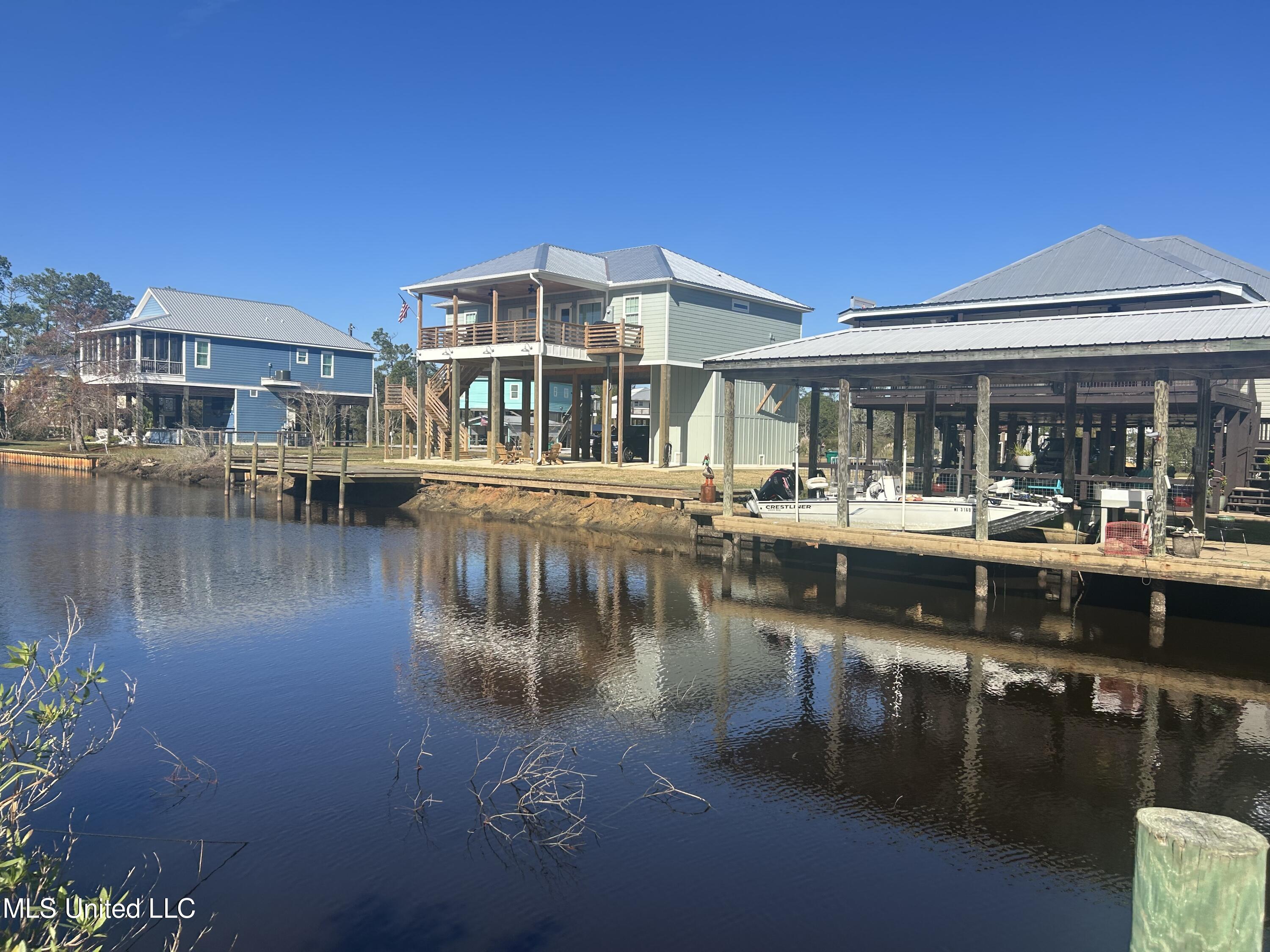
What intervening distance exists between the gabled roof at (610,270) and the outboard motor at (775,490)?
1601 centimetres

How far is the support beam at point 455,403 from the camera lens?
135 ft

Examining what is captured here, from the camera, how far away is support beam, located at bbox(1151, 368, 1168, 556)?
16938 mm

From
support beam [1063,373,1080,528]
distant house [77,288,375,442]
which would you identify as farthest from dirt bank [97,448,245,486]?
support beam [1063,373,1080,528]

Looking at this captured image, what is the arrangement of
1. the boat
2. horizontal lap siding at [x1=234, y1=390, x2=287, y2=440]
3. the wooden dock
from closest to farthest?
the wooden dock
the boat
horizontal lap siding at [x1=234, y1=390, x2=287, y2=440]

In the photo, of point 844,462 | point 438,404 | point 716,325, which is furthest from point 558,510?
point 844,462

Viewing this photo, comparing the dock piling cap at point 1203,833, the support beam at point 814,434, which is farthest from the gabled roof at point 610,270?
the dock piling cap at point 1203,833

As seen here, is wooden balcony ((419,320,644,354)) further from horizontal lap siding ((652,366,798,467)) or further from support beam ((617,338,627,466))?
horizontal lap siding ((652,366,798,467))

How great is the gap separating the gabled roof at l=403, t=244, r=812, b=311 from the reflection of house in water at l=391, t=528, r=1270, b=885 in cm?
2114

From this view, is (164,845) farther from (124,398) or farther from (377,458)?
(124,398)

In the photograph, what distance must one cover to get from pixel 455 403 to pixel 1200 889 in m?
39.8

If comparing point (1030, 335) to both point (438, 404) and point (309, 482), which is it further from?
point (309, 482)

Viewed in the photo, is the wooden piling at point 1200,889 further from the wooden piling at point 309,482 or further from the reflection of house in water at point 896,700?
the wooden piling at point 309,482

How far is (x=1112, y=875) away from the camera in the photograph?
8.31 m

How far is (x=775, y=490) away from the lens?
80.9ft
